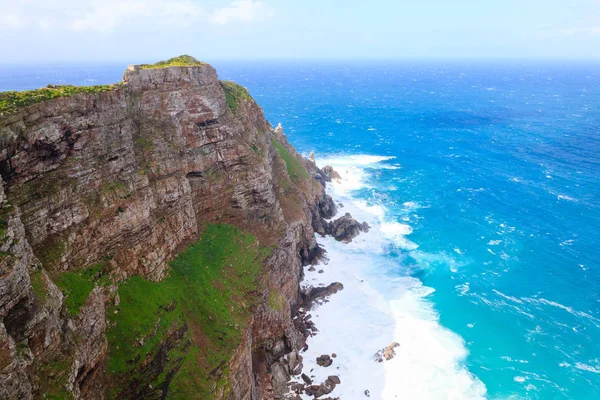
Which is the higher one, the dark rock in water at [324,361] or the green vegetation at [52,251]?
the green vegetation at [52,251]

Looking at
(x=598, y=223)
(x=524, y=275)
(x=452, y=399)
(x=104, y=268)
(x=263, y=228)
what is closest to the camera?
(x=104, y=268)

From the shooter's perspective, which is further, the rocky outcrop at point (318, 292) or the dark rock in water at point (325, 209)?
the dark rock in water at point (325, 209)

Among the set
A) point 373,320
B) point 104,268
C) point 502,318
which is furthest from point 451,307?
point 104,268

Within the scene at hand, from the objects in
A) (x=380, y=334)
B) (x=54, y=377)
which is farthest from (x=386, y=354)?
(x=54, y=377)

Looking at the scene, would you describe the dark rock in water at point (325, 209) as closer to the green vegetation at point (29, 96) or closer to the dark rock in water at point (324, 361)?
the dark rock in water at point (324, 361)

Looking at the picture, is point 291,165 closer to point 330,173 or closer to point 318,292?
point 330,173

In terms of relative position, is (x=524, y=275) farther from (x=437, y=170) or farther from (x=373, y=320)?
(x=437, y=170)

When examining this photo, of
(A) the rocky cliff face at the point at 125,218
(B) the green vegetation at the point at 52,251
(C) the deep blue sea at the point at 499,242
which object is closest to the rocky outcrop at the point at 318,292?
(A) the rocky cliff face at the point at 125,218
